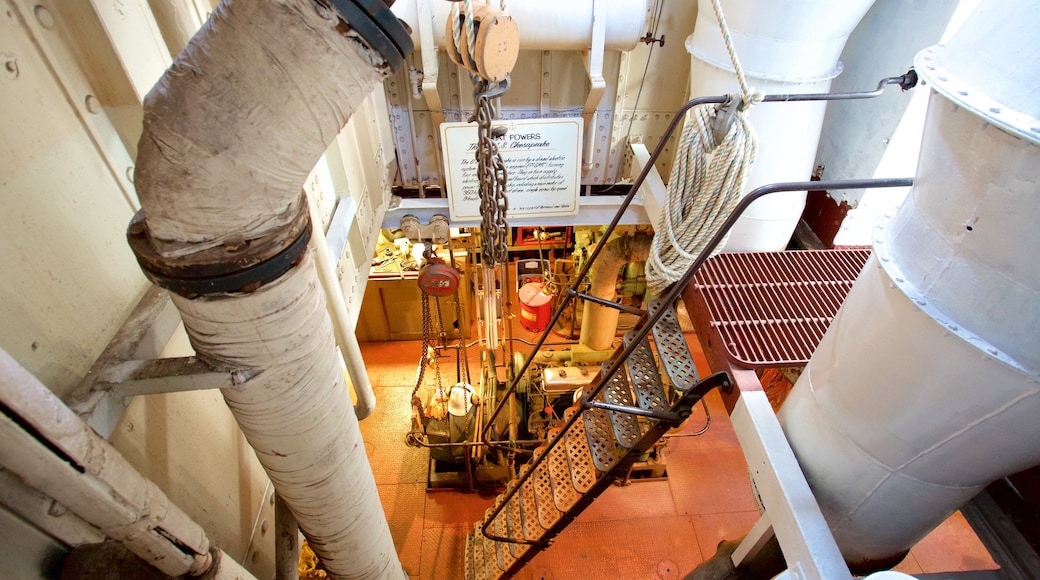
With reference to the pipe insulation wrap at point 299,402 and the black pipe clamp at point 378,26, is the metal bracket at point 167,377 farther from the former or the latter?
the black pipe clamp at point 378,26

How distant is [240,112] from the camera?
112 centimetres

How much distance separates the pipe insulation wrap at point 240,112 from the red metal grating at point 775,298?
230cm

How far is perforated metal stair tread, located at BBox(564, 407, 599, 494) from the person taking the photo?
12.1 ft

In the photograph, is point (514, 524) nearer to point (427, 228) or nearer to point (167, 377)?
point (427, 228)

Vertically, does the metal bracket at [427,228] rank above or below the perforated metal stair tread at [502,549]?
above

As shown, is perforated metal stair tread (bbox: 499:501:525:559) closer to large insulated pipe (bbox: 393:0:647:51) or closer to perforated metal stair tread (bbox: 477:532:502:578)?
perforated metal stair tread (bbox: 477:532:502:578)

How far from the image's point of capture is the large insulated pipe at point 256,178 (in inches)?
42.8

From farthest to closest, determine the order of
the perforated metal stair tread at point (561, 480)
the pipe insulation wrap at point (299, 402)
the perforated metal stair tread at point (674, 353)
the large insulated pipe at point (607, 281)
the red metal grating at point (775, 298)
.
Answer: the large insulated pipe at point (607, 281) < the perforated metal stair tread at point (561, 480) < the perforated metal stair tread at point (674, 353) < the red metal grating at point (775, 298) < the pipe insulation wrap at point (299, 402)

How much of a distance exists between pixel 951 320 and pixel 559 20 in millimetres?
3136

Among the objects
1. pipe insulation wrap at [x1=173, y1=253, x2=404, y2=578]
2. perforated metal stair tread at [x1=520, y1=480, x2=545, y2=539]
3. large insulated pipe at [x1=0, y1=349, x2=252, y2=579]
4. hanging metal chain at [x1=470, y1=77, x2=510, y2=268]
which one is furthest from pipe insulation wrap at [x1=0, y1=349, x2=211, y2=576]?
perforated metal stair tread at [x1=520, y1=480, x2=545, y2=539]

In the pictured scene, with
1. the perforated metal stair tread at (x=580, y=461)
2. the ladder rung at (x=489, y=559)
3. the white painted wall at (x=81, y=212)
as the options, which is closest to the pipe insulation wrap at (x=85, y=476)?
the white painted wall at (x=81, y=212)

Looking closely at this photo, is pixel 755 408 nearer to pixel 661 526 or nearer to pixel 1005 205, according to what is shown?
pixel 1005 205

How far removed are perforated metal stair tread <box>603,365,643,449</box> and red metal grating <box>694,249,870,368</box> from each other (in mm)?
897

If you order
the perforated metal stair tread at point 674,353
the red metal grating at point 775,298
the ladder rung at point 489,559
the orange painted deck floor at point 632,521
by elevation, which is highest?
the red metal grating at point 775,298
